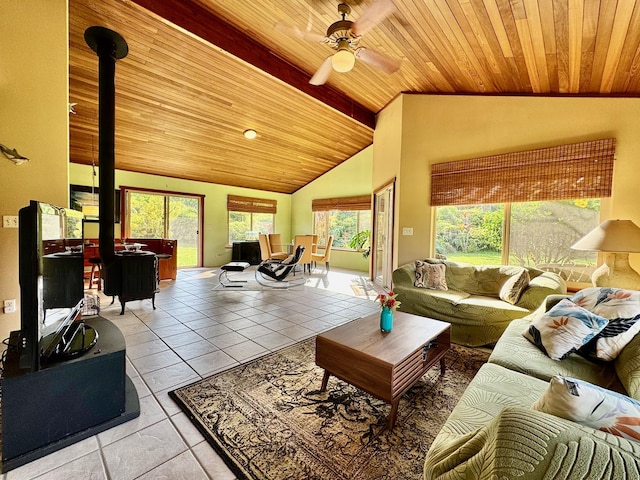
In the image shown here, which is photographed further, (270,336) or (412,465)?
(270,336)

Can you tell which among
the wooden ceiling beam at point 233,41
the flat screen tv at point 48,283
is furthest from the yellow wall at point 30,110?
the flat screen tv at point 48,283

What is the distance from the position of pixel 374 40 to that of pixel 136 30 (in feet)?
8.67

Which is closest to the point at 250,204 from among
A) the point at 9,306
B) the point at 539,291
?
the point at 9,306

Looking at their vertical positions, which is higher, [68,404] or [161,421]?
[68,404]

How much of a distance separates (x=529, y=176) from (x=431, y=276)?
1.75m

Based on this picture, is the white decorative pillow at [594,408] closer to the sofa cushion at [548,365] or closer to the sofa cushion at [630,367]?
the sofa cushion at [630,367]

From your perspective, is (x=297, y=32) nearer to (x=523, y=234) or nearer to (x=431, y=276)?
(x=431, y=276)

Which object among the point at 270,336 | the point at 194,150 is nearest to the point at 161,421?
the point at 270,336

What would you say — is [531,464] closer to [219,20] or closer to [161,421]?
[161,421]

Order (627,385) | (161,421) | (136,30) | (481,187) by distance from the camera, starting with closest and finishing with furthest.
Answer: (627,385), (161,421), (136,30), (481,187)

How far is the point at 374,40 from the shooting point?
296 centimetres

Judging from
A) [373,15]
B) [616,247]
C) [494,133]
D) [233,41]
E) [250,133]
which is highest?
[233,41]

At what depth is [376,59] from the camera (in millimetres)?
2646

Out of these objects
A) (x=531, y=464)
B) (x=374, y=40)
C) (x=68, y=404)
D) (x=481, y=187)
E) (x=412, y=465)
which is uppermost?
(x=374, y=40)
